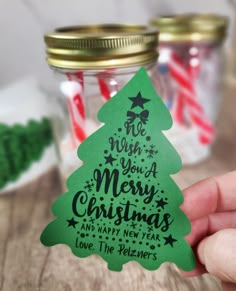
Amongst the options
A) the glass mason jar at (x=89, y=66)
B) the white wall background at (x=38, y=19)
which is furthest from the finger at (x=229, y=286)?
the white wall background at (x=38, y=19)

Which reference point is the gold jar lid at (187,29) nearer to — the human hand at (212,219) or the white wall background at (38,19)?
the white wall background at (38,19)

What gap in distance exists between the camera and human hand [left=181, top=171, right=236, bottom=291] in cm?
42

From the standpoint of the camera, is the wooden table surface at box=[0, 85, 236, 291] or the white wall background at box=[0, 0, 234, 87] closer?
the wooden table surface at box=[0, 85, 236, 291]

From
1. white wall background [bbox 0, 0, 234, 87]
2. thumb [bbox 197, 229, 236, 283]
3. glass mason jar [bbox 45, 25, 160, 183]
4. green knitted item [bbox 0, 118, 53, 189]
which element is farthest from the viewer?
white wall background [bbox 0, 0, 234, 87]

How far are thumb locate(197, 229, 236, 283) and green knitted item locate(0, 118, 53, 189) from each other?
351 millimetres

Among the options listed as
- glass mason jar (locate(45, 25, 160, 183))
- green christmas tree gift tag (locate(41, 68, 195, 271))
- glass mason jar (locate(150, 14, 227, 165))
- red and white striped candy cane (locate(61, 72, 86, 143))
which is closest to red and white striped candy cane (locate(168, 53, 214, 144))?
glass mason jar (locate(150, 14, 227, 165))

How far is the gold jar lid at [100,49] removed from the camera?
500 mm

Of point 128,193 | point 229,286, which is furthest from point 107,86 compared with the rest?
point 229,286

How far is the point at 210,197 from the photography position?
470 millimetres

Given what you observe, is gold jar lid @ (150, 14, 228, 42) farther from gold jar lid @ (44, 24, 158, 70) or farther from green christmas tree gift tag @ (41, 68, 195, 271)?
green christmas tree gift tag @ (41, 68, 195, 271)

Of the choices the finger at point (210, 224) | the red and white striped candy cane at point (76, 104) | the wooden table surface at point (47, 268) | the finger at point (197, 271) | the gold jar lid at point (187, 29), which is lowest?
the wooden table surface at point (47, 268)

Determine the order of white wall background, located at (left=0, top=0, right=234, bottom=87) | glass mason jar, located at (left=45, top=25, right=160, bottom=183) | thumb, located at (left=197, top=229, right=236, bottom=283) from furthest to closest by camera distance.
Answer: white wall background, located at (left=0, top=0, right=234, bottom=87)
glass mason jar, located at (left=45, top=25, right=160, bottom=183)
thumb, located at (left=197, top=229, right=236, bottom=283)

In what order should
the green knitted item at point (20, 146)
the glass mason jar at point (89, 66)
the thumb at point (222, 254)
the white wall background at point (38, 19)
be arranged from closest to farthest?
the thumb at point (222, 254)
the glass mason jar at point (89, 66)
the green knitted item at point (20, 146)
the white wall background at point (38, 19)

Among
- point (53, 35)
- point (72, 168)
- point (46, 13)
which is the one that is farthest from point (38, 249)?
point (46, 13)
